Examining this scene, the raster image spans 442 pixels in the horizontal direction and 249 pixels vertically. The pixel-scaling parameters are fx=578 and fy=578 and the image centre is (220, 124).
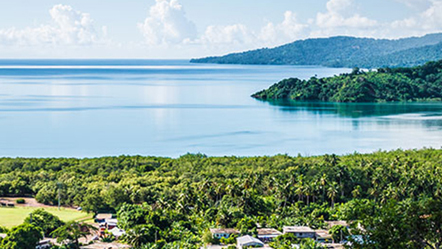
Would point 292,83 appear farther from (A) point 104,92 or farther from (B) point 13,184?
(B) point 13,184

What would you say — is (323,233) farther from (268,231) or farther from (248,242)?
(248,242)

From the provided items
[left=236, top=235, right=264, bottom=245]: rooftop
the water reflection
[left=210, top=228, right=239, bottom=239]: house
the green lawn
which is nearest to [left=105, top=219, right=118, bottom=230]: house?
the green lawn

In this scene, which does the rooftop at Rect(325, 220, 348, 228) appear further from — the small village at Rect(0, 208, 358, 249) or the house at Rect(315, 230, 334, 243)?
the house at Rect(315, 230, 334, 243)

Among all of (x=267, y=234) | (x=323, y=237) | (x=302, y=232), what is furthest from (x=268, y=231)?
(x=323, y=237)

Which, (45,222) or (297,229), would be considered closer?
(297,229)

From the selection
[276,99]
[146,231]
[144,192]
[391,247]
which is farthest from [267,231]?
[276,99]
